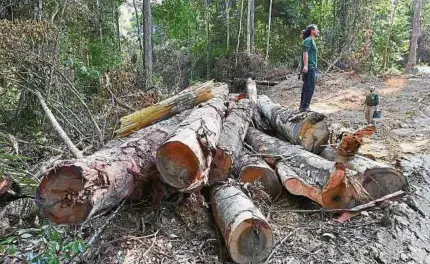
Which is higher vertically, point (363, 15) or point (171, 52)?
point (363, 15)

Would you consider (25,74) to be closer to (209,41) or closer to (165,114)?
(165,114)

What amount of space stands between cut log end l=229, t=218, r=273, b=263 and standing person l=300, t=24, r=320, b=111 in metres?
4.13

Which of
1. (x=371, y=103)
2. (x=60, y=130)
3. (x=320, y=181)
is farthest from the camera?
(x=371, y=103)

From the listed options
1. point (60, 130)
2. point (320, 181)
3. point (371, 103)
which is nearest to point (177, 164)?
point (320, 181)

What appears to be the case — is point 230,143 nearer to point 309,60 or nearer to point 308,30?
point 309,60

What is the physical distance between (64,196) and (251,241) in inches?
56.7

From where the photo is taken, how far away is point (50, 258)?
8.61ft

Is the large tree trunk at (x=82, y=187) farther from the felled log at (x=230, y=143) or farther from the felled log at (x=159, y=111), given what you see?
the felled log at (x=159, y=111)

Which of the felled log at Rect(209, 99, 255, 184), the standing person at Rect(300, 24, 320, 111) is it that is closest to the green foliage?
the felled log at Rect(209, 99, 255, 184)

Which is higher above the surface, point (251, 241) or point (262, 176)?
point (262, 176)

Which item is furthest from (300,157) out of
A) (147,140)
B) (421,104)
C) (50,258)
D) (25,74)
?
(421,104)

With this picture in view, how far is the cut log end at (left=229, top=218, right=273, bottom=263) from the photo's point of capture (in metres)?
2.92

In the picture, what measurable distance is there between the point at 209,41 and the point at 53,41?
38.2ft

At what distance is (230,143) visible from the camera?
13.7 ft
